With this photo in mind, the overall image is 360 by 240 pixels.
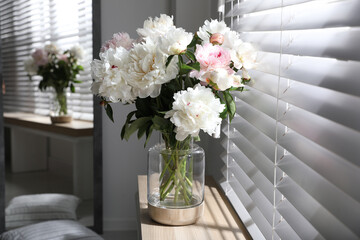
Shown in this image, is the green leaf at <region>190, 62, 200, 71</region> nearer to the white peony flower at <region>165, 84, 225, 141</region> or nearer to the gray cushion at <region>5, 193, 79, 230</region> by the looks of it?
the white peony flower at <region>165, 84, 225, 141</region>

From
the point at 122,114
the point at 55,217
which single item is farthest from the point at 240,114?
the point at 55,217

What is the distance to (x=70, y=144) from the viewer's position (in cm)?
257

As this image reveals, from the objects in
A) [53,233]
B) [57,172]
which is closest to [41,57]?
[57,172]

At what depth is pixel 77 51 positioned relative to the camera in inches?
99.0

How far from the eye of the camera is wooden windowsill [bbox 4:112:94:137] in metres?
2.52

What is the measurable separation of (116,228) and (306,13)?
1.96m

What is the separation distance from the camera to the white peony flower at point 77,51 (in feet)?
8.22

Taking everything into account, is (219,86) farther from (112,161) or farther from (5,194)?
(5,194)

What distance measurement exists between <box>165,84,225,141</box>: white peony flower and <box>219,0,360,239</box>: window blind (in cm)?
18

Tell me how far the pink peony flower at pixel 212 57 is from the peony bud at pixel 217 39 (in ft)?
0.06

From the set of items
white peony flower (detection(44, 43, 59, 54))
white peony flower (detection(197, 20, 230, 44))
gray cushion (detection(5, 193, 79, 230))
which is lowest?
gray cushion (detection(5, 193, 79, 230))

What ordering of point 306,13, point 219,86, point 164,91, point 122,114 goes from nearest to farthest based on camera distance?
1. point 306,13
2. point 219,86
3. point 164,91
4. point 122,114

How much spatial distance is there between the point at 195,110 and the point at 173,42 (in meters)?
0.20

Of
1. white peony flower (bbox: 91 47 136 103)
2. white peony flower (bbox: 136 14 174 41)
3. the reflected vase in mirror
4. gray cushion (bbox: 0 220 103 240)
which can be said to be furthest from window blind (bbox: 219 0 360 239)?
the reflected vase in mirror
